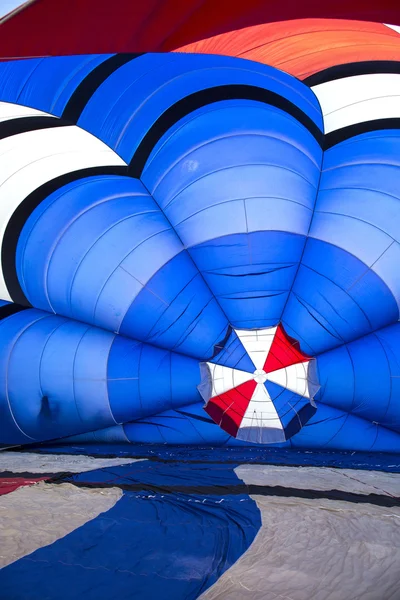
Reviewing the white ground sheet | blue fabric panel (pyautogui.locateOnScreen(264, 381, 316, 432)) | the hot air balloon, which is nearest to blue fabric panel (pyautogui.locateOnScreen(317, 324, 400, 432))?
the hot air balloon

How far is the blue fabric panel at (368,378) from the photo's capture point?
4.49m

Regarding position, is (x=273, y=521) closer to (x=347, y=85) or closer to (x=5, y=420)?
(x=347, y=85)

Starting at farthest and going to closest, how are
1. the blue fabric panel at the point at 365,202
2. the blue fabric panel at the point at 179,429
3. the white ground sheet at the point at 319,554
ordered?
1. the blue fabric panel at the point at 179,429
2. the blue fabric panel at the point at 365,202
3. the white ground sheet at the point at 319,554

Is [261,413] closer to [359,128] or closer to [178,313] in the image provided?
[178,313]

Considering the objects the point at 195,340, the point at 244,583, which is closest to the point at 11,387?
the point at 195,340

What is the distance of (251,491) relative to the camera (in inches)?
121

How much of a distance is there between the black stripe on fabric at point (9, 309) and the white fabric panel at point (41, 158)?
2.37ft

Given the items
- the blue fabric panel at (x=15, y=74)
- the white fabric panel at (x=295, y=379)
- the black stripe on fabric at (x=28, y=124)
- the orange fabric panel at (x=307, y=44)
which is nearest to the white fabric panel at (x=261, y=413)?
the white fabric panel at (x=295, y=379)

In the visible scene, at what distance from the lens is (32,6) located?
1.82 m

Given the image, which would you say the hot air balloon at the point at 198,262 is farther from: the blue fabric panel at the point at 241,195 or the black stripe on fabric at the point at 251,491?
the black stripe on fabric at the point at 251,491

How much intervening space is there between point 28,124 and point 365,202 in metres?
2.28

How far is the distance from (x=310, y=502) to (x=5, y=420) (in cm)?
277

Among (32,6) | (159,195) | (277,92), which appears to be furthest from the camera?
(159,195)

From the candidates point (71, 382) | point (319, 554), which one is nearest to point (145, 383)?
point (71, 382)
